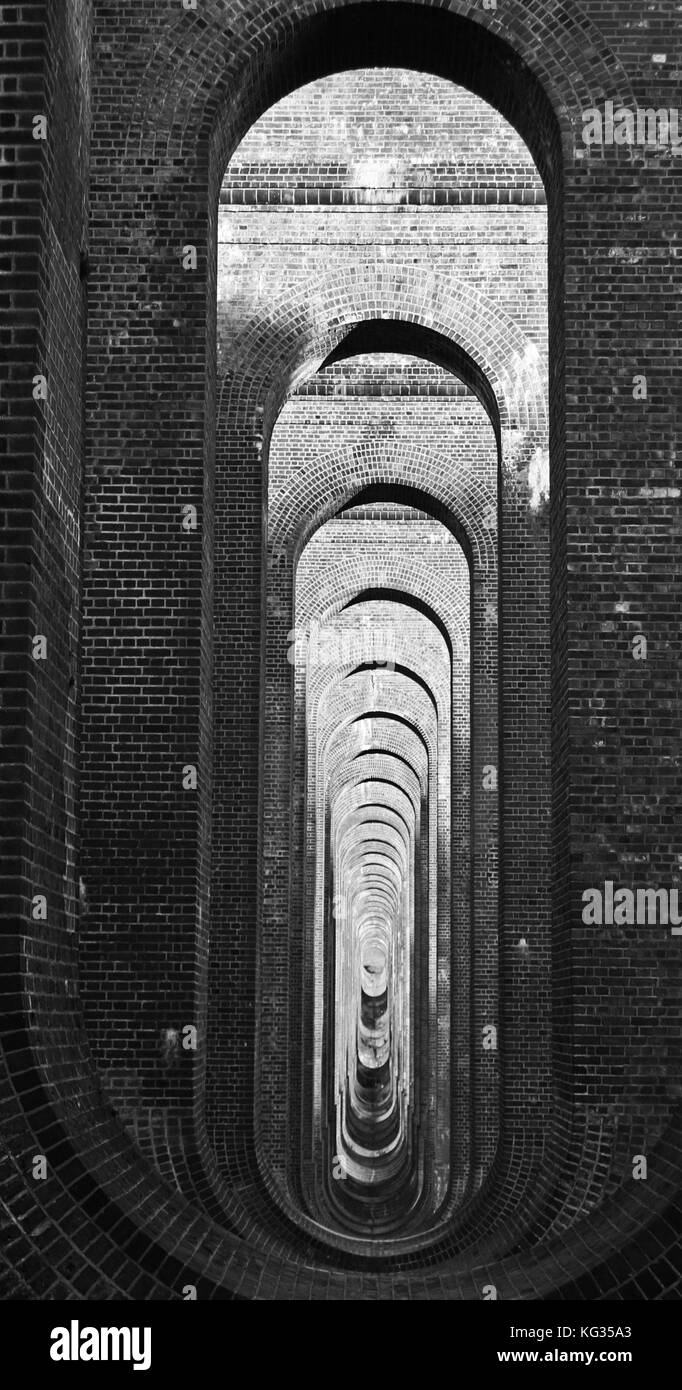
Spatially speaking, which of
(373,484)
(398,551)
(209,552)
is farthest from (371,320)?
(209,552)

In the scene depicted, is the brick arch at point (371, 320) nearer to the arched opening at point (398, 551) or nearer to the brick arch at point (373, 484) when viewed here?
the arched opening at point (398, 551)

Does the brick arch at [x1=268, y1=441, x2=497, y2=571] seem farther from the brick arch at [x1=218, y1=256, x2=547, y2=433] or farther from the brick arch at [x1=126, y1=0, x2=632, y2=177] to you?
the brick arch at [x1=126, y1=0, x2=632, y2=177]

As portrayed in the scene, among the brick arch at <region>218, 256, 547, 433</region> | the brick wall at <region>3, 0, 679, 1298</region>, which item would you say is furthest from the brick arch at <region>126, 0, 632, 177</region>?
the brick arch at <region>218, 256, 547, 433</region>

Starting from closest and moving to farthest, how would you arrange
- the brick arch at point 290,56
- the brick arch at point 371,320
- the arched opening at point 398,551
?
1. the brick arch at point 290,56
2. the arched opening at point 398,551
3. the brick arch at point 371,320

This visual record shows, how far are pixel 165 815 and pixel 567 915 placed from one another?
2.42m

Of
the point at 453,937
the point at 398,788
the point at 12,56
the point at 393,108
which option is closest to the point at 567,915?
the point at 12,56

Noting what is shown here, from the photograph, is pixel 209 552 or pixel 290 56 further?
pixel 290 56

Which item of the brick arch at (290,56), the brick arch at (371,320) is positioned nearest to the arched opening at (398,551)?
the brick arch at (371,320)

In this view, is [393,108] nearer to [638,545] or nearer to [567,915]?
[638,545]

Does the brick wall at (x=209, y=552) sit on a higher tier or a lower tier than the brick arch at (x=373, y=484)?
lower

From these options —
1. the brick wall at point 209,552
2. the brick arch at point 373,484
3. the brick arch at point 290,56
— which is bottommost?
the brick wall at point 209,552

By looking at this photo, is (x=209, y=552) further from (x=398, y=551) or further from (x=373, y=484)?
(x=398, y=551)

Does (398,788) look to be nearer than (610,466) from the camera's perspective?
No

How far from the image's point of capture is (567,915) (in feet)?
32.6
